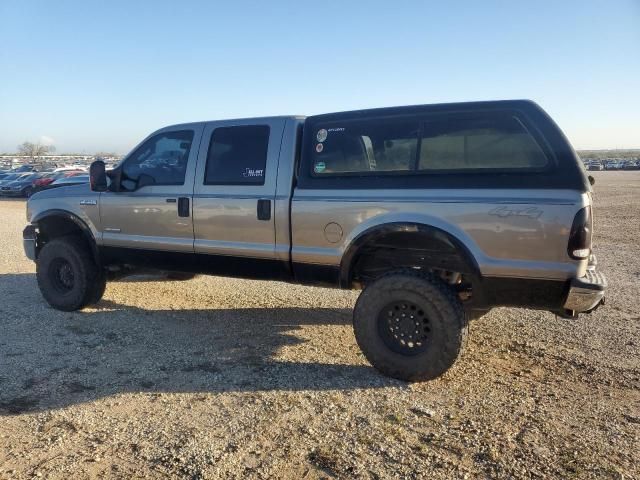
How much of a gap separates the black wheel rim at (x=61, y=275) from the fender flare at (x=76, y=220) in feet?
1.21

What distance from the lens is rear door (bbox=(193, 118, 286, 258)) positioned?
457 centimetres

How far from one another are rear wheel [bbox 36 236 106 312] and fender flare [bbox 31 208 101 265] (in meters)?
0.13

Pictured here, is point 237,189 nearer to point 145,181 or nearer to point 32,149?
point 145,181

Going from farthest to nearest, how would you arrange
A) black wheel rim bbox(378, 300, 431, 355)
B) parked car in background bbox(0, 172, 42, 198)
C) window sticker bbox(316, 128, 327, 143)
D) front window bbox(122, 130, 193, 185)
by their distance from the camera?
parked car in background bbox(0, 172, 42, 198), front window bbox(122, 130, 193, 185), window sticker bbox(316, 128, 327, 143), black wheel rim bbox(378, 300, 431, 355)

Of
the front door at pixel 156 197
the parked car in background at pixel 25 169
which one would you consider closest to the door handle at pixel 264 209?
the front door at pixel 156 197

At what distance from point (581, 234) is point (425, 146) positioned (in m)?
1.29

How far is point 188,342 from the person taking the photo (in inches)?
191

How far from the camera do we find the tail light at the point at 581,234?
11.1 ft

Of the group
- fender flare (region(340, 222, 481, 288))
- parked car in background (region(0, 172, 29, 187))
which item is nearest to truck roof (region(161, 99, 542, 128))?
fender flare (region(340, 222, 481, 288))

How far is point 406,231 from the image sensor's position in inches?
154

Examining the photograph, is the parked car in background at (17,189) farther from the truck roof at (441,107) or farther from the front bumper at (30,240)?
the truck roof at (441,107)

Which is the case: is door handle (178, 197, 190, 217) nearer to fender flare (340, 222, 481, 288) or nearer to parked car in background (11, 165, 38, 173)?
fender flare (340, 222, 481, 288)

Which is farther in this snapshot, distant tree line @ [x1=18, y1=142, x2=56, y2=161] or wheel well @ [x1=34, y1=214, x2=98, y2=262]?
distant tree line @ [x1=18, y1=142, x2=56, y2=161]

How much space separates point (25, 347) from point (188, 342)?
146cm
